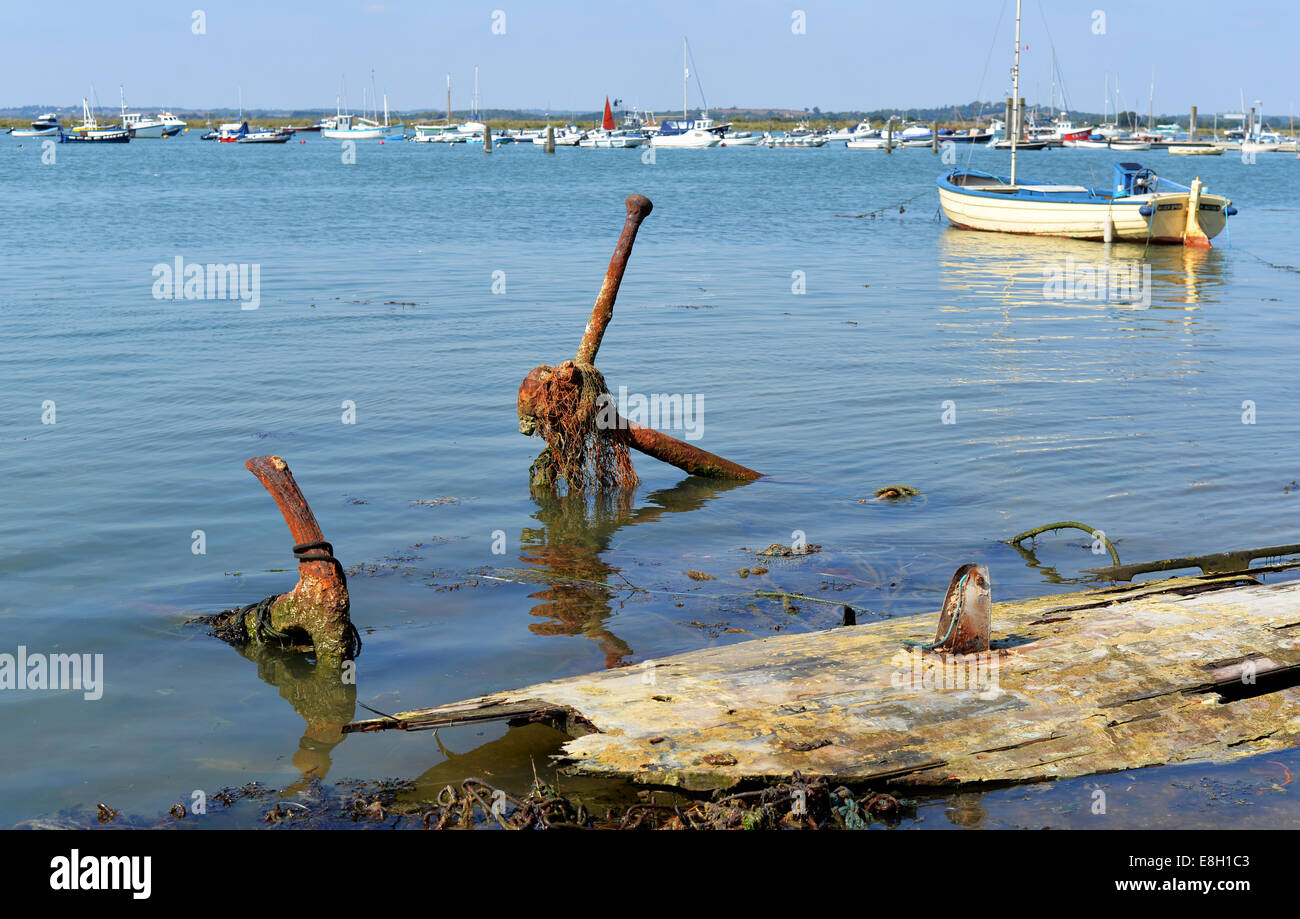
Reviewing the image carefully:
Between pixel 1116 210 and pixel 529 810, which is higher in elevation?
pixel 1116 210

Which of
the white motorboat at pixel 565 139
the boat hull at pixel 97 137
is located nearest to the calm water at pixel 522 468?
the boat hull at pixel 97 137

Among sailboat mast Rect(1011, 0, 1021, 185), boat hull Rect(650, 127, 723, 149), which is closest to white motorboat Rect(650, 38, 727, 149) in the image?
boat hull Rect(650, 127, 723, 149)

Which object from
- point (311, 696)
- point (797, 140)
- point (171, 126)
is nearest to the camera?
point (311, 696)

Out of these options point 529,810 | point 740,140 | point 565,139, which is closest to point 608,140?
point 565,139

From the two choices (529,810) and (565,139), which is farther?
(565,139)

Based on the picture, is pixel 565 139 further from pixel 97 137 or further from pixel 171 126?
pixel 97 137

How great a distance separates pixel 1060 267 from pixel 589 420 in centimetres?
2338

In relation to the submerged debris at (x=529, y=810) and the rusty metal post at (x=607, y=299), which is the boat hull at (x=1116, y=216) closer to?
the rusty metal post at (x=607, y=299)

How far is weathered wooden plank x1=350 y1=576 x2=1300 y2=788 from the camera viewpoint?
5430mm

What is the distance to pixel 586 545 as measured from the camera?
10.3 metres

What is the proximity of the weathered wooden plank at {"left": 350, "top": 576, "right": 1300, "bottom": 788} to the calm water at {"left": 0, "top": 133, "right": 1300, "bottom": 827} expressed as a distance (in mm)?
245

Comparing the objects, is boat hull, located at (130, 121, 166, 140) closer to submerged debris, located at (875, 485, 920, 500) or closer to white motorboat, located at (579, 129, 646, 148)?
white motorboat, located at (579, 129, 646, 148)
